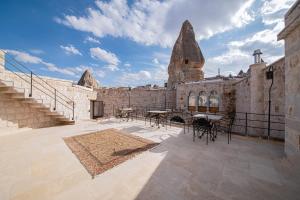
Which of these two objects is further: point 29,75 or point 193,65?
point 193,65

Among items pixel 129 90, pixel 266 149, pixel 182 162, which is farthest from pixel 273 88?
pixel 129 90

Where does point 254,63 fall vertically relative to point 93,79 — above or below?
below

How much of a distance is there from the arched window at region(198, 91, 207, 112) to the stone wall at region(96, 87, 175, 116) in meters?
3.74

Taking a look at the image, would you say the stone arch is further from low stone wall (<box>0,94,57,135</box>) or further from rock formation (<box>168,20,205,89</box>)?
low stone wall (<box>0,94,57,135</box>)

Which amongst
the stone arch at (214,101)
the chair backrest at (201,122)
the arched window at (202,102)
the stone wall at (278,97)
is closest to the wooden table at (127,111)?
the chair backrest at (201,122)

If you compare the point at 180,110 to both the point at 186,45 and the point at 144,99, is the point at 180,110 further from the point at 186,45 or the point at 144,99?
the point at 186,45

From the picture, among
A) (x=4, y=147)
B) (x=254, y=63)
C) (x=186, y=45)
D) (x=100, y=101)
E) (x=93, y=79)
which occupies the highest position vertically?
(x=186, y=45)

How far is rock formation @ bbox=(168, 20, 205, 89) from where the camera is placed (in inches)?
995

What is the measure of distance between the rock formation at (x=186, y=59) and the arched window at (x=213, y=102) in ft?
40.1

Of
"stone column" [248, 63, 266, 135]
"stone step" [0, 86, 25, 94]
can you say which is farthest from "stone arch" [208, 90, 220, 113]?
Result: "stone step" [0, 86, 25, 94]

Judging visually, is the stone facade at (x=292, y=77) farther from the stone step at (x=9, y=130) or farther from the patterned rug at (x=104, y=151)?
the stone step at (x=9, y=130)

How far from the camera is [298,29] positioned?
2744 mm

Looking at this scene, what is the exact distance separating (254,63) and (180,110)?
9.39 meters

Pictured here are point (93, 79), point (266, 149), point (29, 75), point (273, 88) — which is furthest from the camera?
point (93, 79)
